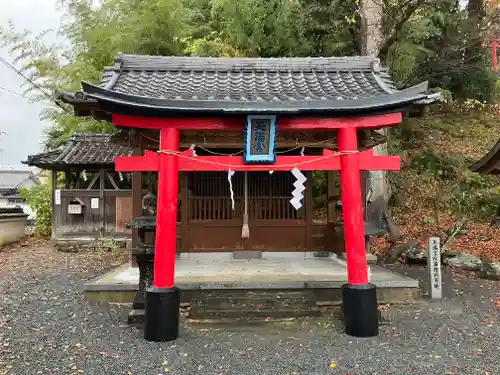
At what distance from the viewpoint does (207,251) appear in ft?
29.5

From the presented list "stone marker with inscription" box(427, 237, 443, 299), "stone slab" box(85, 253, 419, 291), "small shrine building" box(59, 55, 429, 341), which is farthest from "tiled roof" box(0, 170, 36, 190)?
"stone marker with inscription" box(427, 237, 443, 299)

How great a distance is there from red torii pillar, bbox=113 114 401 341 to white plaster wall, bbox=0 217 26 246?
1015 cm

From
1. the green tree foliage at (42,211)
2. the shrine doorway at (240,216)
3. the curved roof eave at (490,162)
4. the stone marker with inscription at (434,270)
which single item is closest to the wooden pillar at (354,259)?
the stone marker with inscription at (434,270)

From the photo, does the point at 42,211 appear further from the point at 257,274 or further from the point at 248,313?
the point at 248,313

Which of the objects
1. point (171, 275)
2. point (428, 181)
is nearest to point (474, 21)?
point (428, 181)

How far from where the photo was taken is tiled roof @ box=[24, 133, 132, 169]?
12125 millimetres

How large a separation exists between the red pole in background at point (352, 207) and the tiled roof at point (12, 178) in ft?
123

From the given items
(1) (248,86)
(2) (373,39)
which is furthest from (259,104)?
(2) (373,39)

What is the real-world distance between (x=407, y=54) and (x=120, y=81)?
34.1 ft

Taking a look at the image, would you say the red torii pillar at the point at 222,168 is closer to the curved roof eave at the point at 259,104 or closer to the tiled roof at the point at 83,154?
the curved roof eave at the point at 259,104

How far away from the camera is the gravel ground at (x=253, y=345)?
4270 millimetres

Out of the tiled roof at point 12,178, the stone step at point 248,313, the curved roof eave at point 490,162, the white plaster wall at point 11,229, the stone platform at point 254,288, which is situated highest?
the tiled roof at point 12,178

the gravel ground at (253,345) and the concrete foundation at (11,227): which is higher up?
the concrete foundation at (11,227)

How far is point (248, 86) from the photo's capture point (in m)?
6.03
